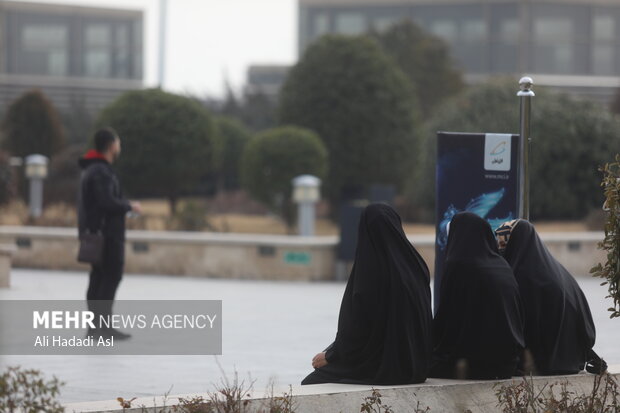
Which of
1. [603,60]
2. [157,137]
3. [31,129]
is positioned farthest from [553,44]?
[157,137]

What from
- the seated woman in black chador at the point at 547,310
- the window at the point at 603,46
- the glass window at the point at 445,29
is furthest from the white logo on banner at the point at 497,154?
the window at the point at 603,46

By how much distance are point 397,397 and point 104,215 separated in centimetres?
443

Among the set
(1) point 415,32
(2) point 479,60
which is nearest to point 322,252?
(1) point 415,32

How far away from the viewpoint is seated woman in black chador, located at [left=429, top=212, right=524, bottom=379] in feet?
17.6

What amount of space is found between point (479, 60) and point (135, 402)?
56.9 m

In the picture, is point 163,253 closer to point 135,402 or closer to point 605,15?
point 135,402

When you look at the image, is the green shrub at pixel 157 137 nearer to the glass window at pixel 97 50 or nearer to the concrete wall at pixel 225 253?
the concrete wall at pixel 225 253

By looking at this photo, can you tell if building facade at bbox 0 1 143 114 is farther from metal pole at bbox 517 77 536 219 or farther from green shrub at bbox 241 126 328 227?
metal pole at bbox 517 77 536 219

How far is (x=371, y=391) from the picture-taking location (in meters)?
5.01

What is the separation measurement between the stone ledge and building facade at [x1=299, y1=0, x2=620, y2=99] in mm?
54215

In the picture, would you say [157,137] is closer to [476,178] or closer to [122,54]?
[476,178]

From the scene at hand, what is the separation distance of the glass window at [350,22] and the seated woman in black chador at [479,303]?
56.6 meters

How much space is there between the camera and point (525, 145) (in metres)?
7.33

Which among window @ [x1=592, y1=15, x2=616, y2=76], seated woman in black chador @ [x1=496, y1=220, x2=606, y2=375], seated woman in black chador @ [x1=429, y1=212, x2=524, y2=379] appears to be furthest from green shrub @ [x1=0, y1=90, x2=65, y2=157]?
window @ [x1=592, y1=15, x2=616, y2=76]
